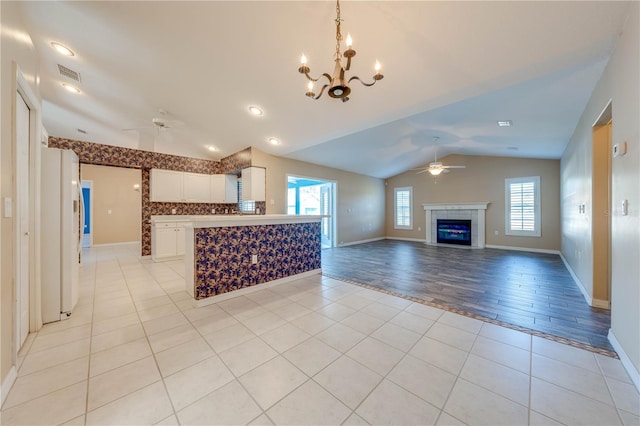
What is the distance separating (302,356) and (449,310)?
1.79 metres

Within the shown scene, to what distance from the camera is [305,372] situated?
169 centimetres

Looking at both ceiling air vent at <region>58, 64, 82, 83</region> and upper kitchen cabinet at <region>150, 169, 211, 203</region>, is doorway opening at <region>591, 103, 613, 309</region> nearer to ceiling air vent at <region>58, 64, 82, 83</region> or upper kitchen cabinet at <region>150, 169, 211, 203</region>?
ceiling air vent at <region>58, 64, 82, 83</region>

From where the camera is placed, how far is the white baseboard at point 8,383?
4.65 feet

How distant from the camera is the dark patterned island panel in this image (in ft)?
9.51

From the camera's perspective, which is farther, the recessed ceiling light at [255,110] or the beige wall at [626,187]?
the recessed ceiling light at [255,110]

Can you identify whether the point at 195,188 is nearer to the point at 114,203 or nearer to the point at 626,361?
the point at 114,203

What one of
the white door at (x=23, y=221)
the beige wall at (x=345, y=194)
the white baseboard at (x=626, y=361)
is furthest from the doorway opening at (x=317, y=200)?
the white baseboard at (x=626, y=361)

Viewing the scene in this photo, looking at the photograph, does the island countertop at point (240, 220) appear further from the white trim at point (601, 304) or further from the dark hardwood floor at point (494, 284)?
the white trim at point (601, 304)

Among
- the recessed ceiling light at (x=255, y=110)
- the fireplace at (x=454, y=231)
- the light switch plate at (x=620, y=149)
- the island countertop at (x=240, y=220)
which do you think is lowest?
the fireplace at (x=454, y=231)

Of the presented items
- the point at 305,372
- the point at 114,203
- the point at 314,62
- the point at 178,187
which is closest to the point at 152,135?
the point at 178,187

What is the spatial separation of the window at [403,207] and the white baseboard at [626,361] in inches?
280

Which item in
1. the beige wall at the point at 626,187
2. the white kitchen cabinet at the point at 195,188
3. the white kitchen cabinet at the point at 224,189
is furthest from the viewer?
the white kitchen cabinet at the point at 224,189

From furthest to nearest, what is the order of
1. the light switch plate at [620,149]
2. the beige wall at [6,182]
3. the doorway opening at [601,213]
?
the doorway opening at [601,213], the light switch plate at [620,149], the beige wall at [6,182]

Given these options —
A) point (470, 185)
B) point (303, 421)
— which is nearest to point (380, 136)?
point (470, 185)
